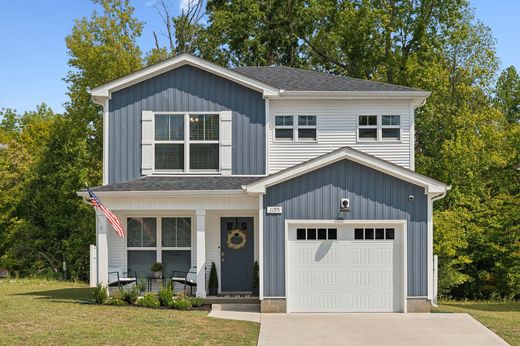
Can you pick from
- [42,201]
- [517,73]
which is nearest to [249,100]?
[42,201]

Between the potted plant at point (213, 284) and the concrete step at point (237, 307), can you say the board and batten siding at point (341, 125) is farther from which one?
the concrete step at point (237, 307)

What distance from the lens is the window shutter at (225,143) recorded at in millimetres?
18812

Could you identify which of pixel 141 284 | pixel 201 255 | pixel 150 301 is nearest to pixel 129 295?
pixel 150 301

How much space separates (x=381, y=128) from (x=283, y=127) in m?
2.99

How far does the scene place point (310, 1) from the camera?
35969mm

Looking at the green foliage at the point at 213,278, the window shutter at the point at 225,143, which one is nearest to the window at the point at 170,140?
the window shutter at the point at 225,143

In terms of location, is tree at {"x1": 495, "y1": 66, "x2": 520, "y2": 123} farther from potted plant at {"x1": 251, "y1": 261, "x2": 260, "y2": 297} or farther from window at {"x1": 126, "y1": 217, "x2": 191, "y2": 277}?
window at {"x1": 126, "y1": 217, "x2": 191, "y2": 277}

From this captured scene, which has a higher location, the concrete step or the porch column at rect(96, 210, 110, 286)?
the porch column at rect(96, 210, 110, 286)

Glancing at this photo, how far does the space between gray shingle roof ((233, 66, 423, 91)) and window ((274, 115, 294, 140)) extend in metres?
0.89

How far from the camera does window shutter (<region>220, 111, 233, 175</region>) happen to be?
1881cm

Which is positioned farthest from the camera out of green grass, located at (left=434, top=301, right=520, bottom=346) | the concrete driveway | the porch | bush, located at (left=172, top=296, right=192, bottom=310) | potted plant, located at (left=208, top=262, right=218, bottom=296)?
the porch

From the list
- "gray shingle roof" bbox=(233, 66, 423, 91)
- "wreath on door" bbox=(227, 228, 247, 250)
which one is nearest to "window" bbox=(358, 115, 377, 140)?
"gray shingle roof" bbox=(233, 66, 423, 91)

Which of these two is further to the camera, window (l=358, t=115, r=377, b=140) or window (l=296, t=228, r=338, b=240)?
window (l=358, t=115, r=377, b=140)

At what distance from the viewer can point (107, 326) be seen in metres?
13.3
